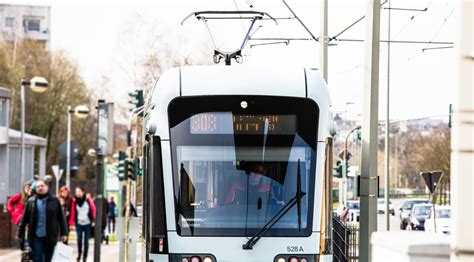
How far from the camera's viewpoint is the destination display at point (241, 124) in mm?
15242

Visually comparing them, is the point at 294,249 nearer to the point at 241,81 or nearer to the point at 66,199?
the point at 241,81

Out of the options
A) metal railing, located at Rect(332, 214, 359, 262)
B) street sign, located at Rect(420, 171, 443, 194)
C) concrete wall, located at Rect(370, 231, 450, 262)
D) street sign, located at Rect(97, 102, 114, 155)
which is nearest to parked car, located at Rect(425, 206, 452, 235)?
street sign, located at Rect(420, 171, 443, 194)

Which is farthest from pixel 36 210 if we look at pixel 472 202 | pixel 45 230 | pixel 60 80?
pixel 60 80

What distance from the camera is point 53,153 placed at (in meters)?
79.6

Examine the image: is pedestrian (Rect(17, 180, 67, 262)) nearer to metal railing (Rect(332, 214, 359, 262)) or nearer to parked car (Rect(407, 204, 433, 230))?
metal railing (Rect(332, 214, 359, 262))

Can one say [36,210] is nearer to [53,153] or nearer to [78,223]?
[78,223]

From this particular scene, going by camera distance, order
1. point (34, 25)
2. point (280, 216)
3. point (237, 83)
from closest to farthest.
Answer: point (280, 216) → point (237, 83) → point (34, 25)

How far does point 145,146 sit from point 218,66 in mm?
1508

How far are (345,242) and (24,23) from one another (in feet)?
272

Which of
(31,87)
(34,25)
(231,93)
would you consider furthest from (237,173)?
(34,25)

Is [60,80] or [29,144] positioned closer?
[29,144]

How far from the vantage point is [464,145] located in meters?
6.59

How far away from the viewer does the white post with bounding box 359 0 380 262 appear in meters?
16.8

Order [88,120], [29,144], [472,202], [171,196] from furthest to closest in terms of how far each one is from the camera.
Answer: [88,120]
[29,144]
[171,196]
[472,202]
